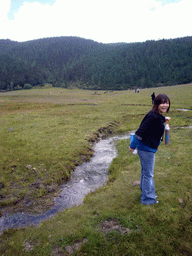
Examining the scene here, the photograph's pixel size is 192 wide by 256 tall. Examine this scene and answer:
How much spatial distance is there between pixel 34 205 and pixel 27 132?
1254 centimetres

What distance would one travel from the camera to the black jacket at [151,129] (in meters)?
5.41

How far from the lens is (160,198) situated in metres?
6.70

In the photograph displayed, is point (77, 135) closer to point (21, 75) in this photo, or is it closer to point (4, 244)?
point (4, 244)

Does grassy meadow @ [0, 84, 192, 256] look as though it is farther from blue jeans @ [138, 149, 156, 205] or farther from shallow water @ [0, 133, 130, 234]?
shallow water @ [0, 133, 130, 234]

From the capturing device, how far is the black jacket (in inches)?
213

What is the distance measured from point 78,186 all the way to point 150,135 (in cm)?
627

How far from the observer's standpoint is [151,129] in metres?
5.52

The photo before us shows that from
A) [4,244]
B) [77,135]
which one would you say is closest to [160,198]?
[4,244]

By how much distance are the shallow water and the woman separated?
421 cm

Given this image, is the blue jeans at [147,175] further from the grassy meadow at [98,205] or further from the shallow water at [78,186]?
the shallow water at [78,186]

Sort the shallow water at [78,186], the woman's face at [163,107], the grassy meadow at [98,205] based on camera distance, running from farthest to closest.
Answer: the shallow water at [78,186] < the woman's face at [163,107] < the grassy meadow at [98,205]

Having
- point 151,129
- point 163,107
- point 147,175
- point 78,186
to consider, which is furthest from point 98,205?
point 163,107

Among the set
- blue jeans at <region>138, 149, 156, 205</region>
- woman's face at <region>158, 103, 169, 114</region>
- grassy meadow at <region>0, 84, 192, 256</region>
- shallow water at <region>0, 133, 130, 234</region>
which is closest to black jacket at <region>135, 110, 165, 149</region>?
woman's face at <region>158, 103, 169, 114</region>

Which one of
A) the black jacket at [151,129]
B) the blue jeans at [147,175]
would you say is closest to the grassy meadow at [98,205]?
the blue jeans at [147,175]
